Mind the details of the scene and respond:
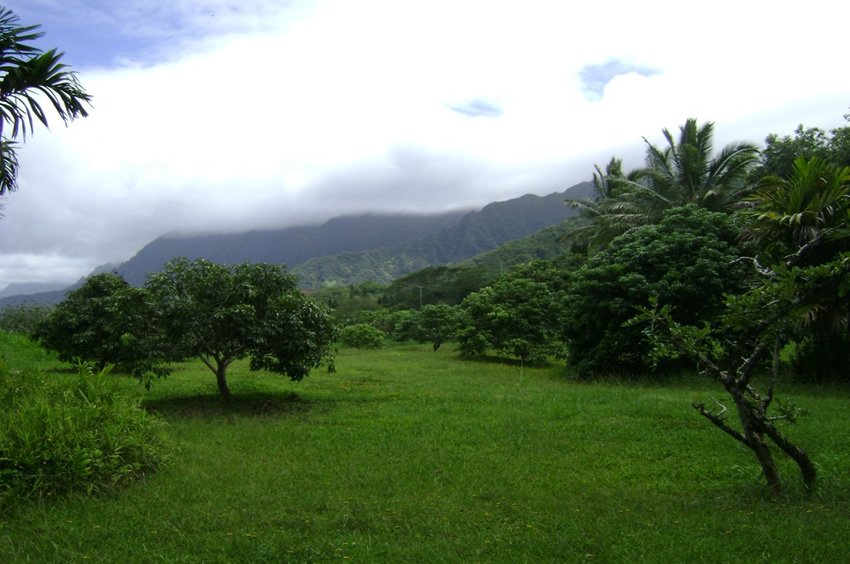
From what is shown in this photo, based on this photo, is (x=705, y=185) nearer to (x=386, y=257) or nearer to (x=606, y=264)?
(x=606, y=264)

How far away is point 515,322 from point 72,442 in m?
17.0

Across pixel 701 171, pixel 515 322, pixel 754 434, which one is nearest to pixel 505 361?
pixel 515 322

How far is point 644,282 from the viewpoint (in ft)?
48.3

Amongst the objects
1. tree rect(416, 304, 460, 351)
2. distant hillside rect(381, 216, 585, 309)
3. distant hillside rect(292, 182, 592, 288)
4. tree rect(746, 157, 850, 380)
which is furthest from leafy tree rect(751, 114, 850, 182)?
distant hillside rect(292, 182, 592, 288)

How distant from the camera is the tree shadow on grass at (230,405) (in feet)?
33.8

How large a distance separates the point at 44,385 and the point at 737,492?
8328mm

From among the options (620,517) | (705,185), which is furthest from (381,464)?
(705,185)

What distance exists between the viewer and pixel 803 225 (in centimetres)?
1178

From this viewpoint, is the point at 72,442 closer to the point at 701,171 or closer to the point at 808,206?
the point at 808,206

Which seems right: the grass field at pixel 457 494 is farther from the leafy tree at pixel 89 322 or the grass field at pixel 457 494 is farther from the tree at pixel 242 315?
the leafy tree at pixel 89 322

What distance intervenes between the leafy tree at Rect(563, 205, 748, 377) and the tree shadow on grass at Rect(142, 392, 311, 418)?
820cm

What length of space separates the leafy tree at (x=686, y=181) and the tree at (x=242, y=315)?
51.6 feet

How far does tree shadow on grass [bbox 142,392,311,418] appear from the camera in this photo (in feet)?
33.8

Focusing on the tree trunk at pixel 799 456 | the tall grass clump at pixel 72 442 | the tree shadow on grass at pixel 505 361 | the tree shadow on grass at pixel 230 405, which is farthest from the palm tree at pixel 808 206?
the tall grass clump at pixel 72 442
